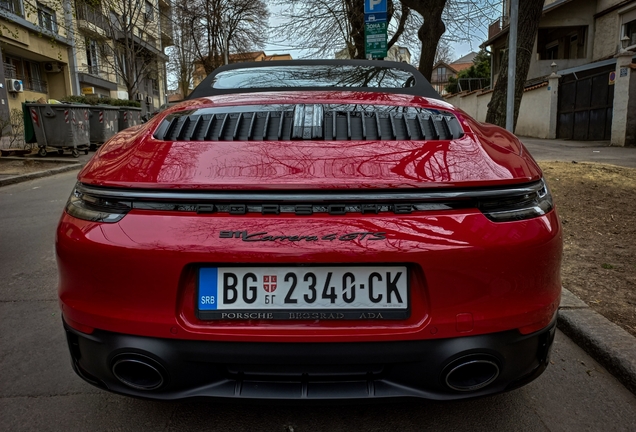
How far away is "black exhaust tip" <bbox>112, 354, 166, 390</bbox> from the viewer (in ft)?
5.05

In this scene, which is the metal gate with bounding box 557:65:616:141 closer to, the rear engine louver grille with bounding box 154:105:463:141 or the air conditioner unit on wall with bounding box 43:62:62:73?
the rear engine louver grille with bounding box 154:105:463:141

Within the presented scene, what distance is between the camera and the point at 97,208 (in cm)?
162

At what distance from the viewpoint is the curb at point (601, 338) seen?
7.44 ft

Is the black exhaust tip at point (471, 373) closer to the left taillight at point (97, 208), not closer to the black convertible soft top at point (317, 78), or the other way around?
the left taillight at point (97, 208)

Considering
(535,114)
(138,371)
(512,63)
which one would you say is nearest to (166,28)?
(535,114)

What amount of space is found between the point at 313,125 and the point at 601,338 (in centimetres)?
185

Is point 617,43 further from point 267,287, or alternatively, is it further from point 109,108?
point 267,287

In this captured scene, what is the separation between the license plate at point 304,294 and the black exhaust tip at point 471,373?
23 centimetres

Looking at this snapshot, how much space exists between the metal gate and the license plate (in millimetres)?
16243

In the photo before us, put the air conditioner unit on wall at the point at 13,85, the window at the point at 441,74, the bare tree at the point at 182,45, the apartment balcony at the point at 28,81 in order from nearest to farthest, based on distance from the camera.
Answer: the air conditioner unit on wall at the point at 13,85 < the apartment balcony at the point at 28,81 < the bare tree at the point at 182,45 < the window at the point at 441,74

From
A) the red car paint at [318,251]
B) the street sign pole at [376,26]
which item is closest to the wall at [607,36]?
the street sign pole at [376,26]

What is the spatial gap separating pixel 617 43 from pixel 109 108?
21362mm

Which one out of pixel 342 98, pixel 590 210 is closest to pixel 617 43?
pixel 590 210

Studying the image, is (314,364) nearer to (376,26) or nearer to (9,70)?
(376,26)
